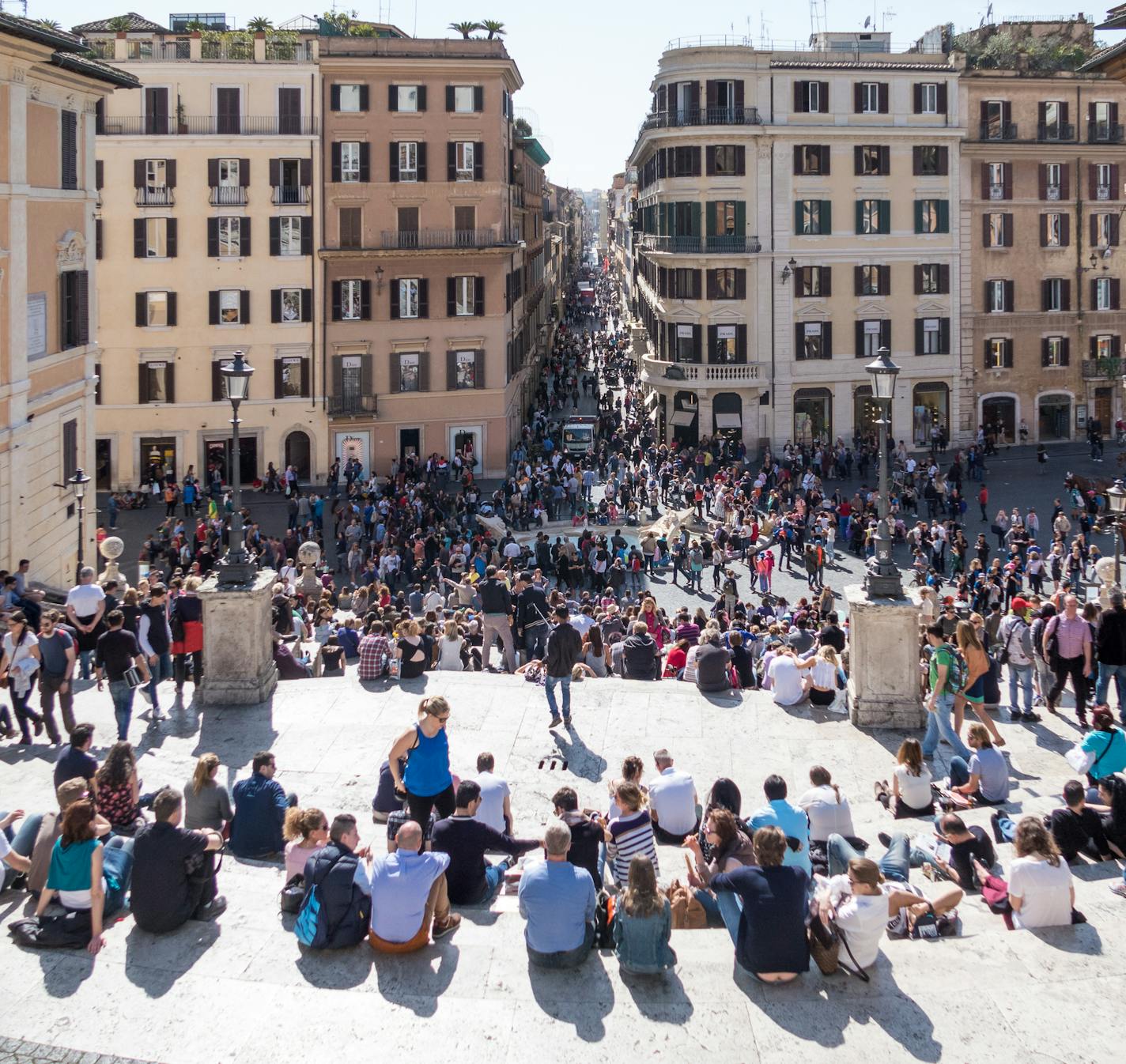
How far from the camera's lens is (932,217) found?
5162 centimetres

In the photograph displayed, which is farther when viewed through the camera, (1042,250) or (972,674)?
(1042,250)

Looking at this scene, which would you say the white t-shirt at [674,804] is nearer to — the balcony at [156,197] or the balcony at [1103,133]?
the balcony at [156,197]

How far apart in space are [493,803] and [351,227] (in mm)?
38367

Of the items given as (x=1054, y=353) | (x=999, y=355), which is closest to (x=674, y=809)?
(x=999, y=355)

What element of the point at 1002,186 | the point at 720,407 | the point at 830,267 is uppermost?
the point at 1002,186

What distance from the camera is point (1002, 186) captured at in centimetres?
5191

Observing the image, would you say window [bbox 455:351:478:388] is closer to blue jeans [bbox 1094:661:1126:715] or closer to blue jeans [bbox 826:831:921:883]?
blue jeans [bbox 1094:661:1126:715]

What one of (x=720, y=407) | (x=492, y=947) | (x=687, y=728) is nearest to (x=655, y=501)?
(x=720, y=407)

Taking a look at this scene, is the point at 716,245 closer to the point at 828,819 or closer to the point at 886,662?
the point at 886,662

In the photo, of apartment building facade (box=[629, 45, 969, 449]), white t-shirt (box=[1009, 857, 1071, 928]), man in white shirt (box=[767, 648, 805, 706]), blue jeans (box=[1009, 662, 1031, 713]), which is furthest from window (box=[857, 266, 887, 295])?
white t-shirt (box=[1009, 857, 1071, 928])

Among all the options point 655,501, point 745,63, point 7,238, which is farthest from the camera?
point 745,63

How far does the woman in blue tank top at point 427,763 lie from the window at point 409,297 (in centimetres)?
3749

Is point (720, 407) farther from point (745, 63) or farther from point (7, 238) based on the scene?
point (7, 238)

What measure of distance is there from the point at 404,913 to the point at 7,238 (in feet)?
65.5
